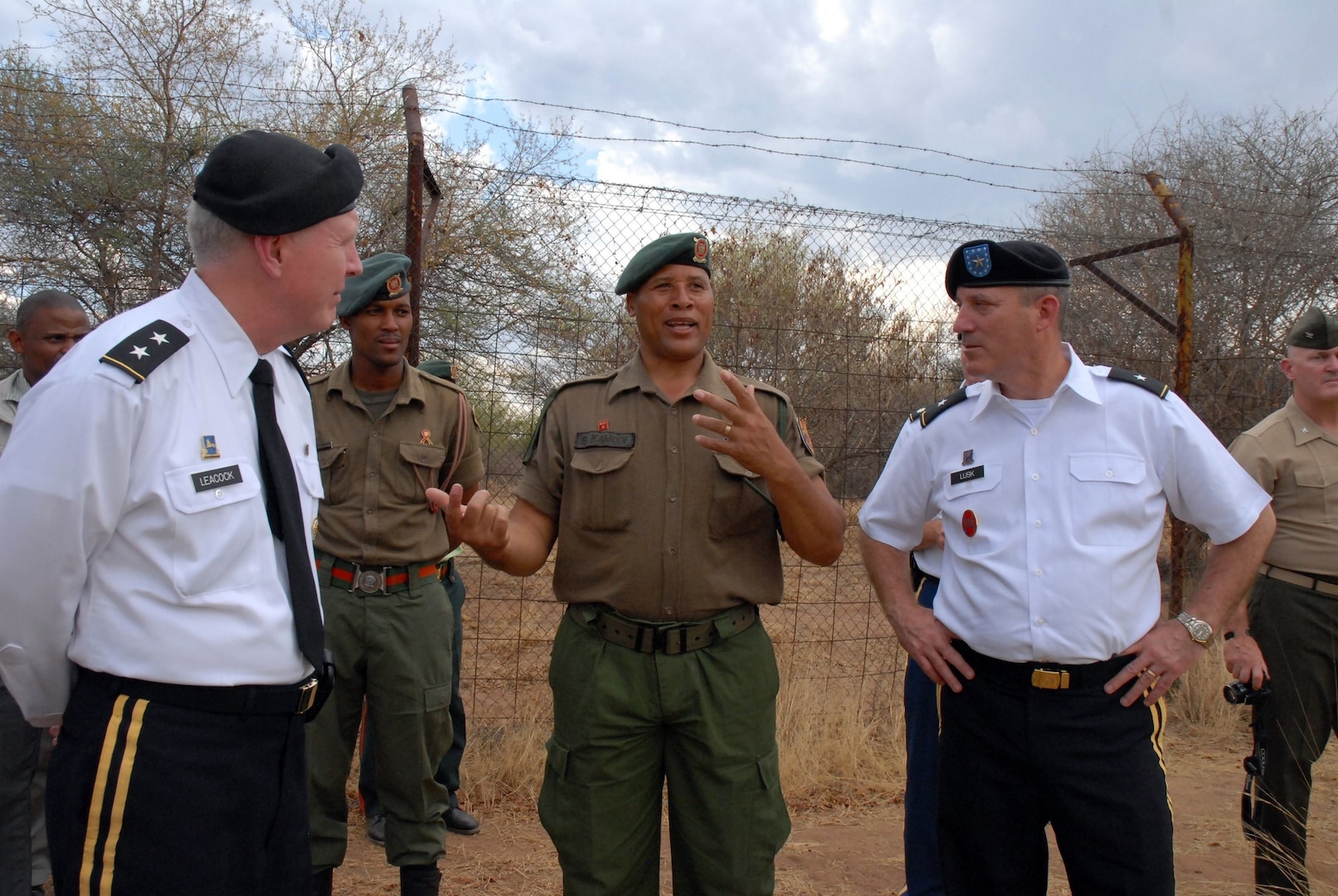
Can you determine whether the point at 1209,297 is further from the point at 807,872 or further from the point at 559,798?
the point at 559,798

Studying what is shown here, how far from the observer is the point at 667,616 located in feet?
8.47

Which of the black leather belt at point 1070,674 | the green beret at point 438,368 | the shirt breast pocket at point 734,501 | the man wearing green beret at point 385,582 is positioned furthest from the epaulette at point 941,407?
the green beret at point 438,368

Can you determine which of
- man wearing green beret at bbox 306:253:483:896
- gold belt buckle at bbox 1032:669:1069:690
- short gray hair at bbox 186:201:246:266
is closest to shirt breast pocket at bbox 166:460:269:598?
short gray hair at bbox 186:201:246:266

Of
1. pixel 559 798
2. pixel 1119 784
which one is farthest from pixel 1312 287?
pixel 559 798

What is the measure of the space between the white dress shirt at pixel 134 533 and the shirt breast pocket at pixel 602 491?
1.03 meters

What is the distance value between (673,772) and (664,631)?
42 cm

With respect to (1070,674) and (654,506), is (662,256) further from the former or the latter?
(1070,674)

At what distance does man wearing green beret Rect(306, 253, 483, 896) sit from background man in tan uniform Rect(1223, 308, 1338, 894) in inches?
119

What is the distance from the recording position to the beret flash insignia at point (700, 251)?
2713 millimetres

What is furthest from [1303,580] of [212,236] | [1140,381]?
[212,236]

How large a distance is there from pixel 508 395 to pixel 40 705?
3.76 m

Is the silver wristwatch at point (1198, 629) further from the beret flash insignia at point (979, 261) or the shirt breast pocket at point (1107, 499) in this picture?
the beret flash insignia at point (979, 261)

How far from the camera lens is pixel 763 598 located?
2691mm

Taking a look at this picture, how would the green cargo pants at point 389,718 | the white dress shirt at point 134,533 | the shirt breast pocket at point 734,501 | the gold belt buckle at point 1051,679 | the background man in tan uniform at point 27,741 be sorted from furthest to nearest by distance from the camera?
the green cargo pants at point 389,718 → the background man in tan uniform at point 27,741 → the shirt breast pocket at point 734,501 → the gold belt buckle at point 1051,679 → the white dress shirt at point 134,533
